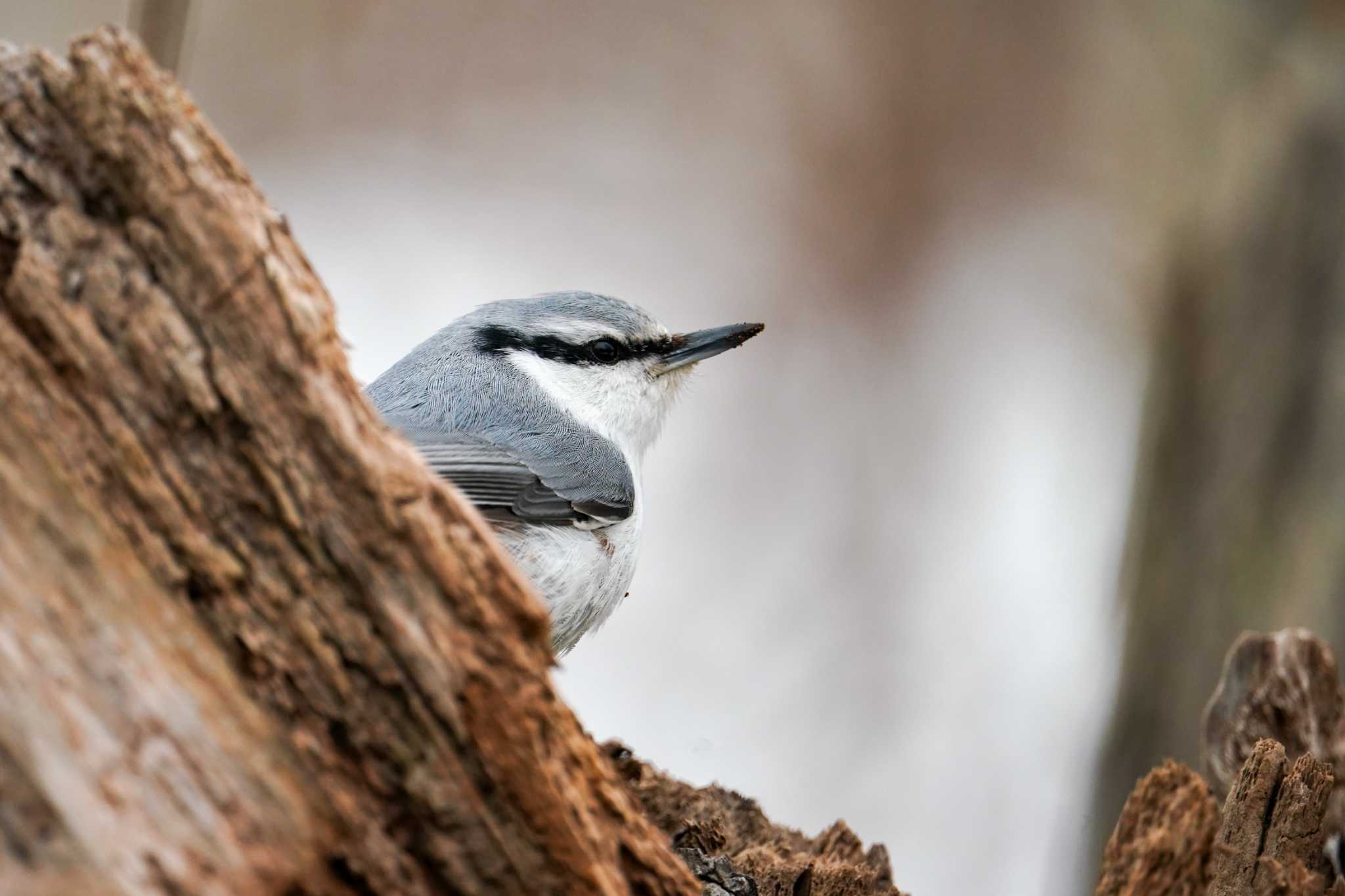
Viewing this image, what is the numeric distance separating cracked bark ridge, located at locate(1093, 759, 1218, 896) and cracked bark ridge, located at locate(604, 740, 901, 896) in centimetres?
51

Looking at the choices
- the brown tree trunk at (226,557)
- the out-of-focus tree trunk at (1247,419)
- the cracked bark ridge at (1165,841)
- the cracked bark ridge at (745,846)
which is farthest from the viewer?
the out-of-focus tree trunk at (1247,419)

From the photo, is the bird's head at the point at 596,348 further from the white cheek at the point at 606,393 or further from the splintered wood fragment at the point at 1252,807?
the splintered wood fragment at the point at 1252,807

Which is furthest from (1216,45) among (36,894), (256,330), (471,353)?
(36,894)

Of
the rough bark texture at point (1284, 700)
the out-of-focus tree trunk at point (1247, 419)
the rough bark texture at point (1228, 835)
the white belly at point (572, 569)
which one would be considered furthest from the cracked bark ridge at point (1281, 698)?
the white belly at point (572, 569)

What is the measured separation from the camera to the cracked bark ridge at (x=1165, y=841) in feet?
4.61

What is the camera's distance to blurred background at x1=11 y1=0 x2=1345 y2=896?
12.3ft

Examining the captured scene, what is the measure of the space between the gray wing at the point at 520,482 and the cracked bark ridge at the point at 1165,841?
1.36m

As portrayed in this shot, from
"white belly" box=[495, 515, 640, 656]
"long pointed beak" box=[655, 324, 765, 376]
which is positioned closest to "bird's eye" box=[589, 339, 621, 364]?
"long pointed beak" box=[655, 324, 765, 376]

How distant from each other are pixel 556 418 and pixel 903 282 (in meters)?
2.41

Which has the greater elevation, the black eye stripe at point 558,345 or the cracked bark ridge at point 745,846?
the black eye stripe at point 558,345

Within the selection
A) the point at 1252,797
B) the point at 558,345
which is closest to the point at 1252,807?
the point at 1252,797

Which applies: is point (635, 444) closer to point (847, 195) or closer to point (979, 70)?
point (847, 195)

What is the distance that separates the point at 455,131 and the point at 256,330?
11.8 ft

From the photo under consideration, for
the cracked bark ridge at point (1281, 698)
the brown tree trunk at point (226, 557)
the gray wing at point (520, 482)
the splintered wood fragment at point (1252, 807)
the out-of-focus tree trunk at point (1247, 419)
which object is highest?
the out-of-focus tree trunk at point (1247, 419)
